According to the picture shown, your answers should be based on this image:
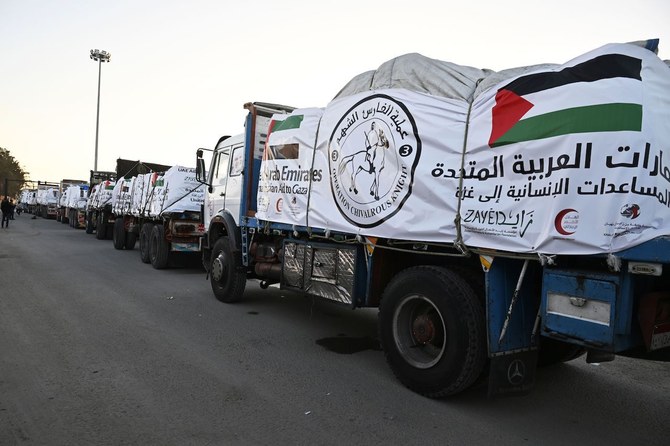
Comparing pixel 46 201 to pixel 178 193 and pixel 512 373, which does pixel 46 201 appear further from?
pixel 512 373

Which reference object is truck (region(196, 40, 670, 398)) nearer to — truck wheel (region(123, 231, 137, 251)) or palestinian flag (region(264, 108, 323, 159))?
palestinian flag (region(264, 108, 323, 159))

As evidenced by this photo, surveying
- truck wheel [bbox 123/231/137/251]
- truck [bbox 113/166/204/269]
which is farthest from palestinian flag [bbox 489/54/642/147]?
truck wheel [bbox 123/231/137/251]

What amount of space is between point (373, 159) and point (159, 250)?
8674mm

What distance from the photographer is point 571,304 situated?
123 inches

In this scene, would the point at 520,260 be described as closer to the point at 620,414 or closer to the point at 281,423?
the point at 620,414

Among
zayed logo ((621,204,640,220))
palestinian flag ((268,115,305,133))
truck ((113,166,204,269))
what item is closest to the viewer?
zayed logo ((621,204,640,220))

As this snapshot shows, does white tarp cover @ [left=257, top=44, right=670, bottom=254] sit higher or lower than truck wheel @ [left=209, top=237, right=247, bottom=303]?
higher

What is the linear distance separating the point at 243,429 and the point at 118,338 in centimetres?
293

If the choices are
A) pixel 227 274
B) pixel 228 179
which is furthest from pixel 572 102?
pixel 228 179

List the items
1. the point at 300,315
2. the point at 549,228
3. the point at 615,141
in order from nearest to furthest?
the point at 615,141
the point at 549,228
the point at 300,315

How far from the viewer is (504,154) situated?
3580 millimetres

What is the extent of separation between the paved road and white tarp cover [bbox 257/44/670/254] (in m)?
1.49

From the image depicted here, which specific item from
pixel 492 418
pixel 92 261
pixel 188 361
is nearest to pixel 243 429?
pixel 188 361

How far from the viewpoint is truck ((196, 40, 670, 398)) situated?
2.94 metres
